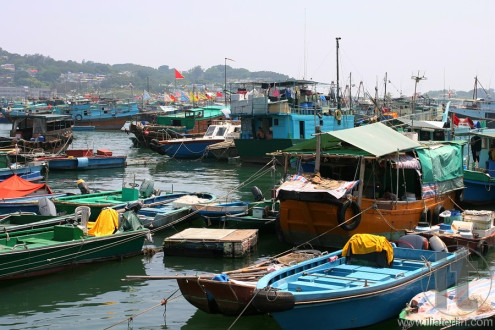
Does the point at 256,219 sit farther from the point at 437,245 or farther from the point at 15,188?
the point at 15,188

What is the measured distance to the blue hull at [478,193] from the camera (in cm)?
2319

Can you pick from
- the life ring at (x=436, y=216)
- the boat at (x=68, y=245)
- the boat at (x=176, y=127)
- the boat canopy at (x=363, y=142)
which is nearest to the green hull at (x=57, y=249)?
the boat at (x=68, y=245)

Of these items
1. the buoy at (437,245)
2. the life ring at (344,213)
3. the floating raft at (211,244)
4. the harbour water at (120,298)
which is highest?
the life ring at (344,213)

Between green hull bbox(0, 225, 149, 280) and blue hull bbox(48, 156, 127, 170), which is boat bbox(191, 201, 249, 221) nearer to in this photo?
green hull bbox(0, 225, 149, 280)

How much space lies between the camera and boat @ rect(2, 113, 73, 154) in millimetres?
41531

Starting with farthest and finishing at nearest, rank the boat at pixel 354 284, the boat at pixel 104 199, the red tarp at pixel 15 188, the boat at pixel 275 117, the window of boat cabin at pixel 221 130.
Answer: the window of boat cabin at pixel 221 130 → the boat at pixel 275 117 → the red tarp at pixel 15 188 → the boat at pixel 104 199 → the boat at pixel 354 284

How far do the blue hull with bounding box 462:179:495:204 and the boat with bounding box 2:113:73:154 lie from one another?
85.4 ft

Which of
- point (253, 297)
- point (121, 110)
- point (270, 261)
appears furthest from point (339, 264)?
point (121, 110)

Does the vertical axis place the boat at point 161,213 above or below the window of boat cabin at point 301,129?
A: below

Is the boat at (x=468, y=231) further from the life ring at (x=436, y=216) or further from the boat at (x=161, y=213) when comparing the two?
the boat at (x=161, y=213)

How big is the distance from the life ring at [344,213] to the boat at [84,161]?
23.8 meters

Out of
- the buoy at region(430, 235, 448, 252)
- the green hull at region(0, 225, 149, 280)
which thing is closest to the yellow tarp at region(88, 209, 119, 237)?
the green hull at region(0, 225, 149, 280)

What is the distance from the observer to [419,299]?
36.5ft

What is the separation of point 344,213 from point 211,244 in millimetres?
3349
